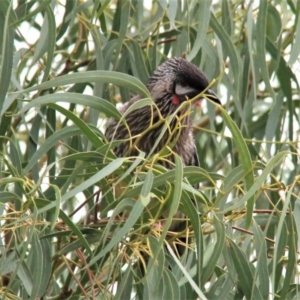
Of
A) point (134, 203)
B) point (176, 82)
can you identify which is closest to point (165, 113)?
point (176, 82)

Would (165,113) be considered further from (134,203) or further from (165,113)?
(134,203)

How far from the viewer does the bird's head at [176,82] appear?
3.20 m

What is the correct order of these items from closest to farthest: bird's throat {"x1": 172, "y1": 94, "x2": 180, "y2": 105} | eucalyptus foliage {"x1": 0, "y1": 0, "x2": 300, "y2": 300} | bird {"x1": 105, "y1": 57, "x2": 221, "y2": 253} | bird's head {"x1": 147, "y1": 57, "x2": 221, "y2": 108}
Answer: eucalyptus foliage {"x1": 0, "y1": 0, "x2": 300, "y2": 300} < bird's head {"x1": 147, "y1": 57, "x2": 221, "y2": 108} < bird {"x1": 105, "y1": 57, "x2": 221, "y2": 253} < bird's throat {"x1": 172, "y1": 94, "x2": 180, "y2": 105}

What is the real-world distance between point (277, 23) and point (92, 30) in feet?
2.04

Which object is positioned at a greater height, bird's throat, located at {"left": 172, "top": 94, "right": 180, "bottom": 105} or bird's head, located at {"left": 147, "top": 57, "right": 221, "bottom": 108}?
bird's head, located at {"left": 147, "top": 57, "right": 221, "bottom": 108}

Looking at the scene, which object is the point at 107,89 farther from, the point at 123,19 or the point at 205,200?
the point at 205,200

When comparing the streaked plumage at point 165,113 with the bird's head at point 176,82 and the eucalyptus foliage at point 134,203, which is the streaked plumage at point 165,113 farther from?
the eucalyptus foliage at point 134,203

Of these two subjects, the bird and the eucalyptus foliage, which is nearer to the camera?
the eucalyptus foliage

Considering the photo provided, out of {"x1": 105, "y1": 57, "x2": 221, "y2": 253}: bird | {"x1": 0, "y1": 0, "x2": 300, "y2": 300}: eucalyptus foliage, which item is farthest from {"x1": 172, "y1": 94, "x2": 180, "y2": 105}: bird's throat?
{"x1": 0, "y1": 0, "x2": 300, "y2": 300}: eucalyptus foliage

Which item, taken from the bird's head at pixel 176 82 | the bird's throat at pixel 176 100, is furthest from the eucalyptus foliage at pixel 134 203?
the bird's throat at pixel 176 100

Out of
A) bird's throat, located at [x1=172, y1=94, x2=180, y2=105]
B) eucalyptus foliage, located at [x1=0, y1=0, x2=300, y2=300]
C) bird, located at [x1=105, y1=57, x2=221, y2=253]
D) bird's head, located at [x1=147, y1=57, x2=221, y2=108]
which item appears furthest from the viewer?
bird's throat, located at [x1=172, y1=94, x2=180, y2=105]

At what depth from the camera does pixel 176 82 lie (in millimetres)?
3428

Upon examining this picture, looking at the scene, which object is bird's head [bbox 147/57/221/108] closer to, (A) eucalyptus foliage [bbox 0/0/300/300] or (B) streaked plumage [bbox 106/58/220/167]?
(B) streaked plumage [bbox 106/58/220/167]

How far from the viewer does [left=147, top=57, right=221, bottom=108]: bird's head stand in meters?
3.20
